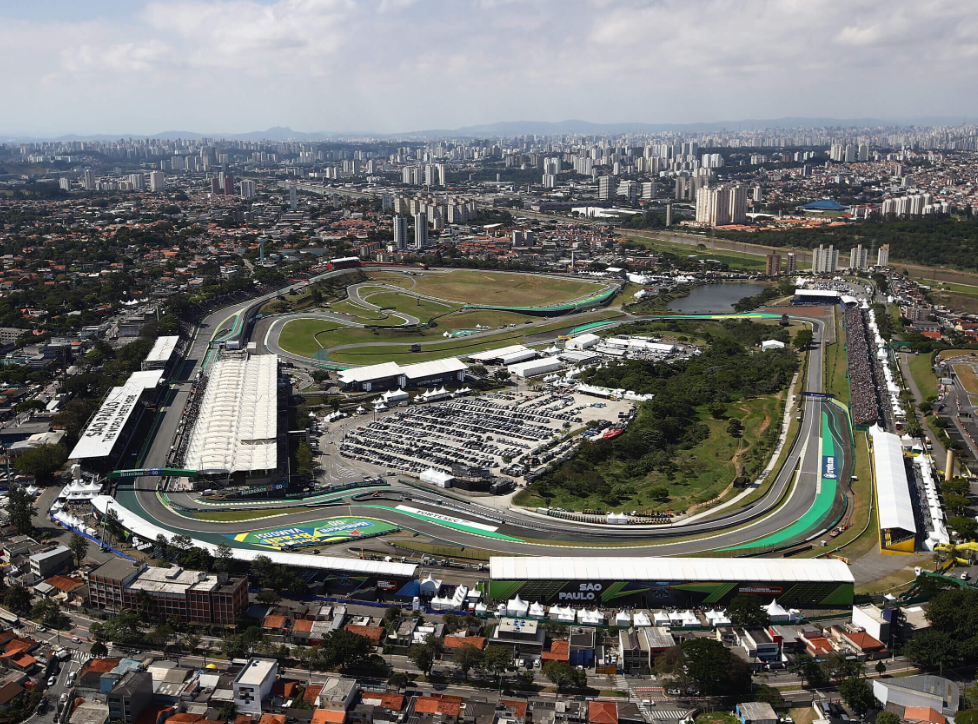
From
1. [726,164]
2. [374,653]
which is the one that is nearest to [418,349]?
[374,653]

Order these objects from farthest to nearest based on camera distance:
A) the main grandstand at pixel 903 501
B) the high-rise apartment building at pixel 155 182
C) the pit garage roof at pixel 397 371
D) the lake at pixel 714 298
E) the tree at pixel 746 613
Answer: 1. the high-rise apartment building at pixel 155 182
2. the lake at pixel 714 298
3. the pit garage roof at pixel 397 371
4. the main grandstand at pixel 903 501
5. the tree at pixel 746 613

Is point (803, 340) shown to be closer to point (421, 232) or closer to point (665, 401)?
point (665, 401)

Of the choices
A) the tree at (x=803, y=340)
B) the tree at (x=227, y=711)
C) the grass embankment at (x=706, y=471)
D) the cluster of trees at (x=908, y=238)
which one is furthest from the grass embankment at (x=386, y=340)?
the cluster of trees at (x=908, y=238)

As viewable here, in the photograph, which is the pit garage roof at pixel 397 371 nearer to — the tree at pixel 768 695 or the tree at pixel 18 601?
the tree at pixel 18 601

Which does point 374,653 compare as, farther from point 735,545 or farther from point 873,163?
point 873,163

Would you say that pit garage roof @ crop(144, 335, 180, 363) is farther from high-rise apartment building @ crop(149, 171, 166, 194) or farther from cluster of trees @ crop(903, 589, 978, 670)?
high-rise apartment building @ crop(149, 171, 166, 194)
